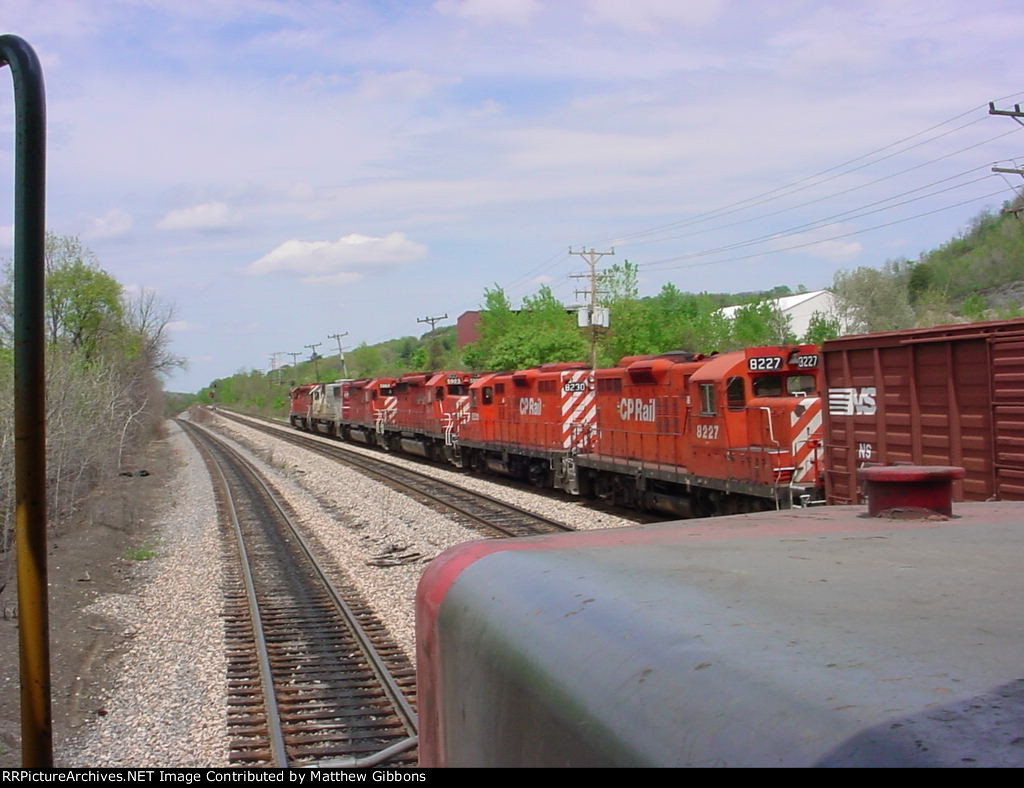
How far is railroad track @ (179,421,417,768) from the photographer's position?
7.15 m

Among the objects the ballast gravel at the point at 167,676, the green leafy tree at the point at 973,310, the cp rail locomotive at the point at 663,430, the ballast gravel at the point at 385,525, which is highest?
the green leafy tree at the point at 973,310

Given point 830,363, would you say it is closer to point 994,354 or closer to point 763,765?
point 994,354

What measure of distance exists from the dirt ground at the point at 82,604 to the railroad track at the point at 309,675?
131cm

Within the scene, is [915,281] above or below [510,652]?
above

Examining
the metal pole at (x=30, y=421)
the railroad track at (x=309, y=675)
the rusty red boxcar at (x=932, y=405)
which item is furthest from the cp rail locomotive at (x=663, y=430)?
the metal pole at (x=30, y=421)

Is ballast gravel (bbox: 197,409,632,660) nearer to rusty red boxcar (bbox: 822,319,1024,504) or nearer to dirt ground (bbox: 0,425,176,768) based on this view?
dirt ground (bbox: 0,425,176,768)

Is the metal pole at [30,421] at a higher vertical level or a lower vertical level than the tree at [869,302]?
lower

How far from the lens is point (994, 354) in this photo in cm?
979

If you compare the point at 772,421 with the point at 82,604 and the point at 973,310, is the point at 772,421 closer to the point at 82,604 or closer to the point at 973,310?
the point at 82,604

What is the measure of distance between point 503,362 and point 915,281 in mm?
33908

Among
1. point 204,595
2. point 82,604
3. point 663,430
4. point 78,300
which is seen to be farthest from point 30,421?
point 78,300

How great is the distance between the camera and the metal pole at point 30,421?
3.48 metres

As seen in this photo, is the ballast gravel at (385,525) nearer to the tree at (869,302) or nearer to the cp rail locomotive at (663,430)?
the cp rail locomotive at (663,430)
